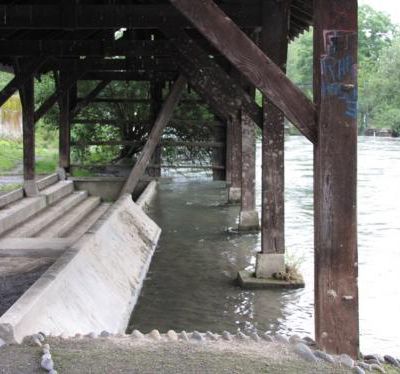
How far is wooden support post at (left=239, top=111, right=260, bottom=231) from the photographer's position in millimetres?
11008

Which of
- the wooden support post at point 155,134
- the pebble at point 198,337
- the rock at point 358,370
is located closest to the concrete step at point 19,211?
the wooden support post at point 155,134

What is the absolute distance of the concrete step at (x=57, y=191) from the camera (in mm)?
12766

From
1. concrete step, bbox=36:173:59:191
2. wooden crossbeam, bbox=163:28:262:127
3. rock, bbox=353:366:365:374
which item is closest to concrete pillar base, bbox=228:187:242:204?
concrete step, bbox=36:173:59:191

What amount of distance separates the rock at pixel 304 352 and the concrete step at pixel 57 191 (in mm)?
9234

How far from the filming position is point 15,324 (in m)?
4.00

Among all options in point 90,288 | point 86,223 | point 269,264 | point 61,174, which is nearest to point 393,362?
point 90,288

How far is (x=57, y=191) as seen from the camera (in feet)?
44.4

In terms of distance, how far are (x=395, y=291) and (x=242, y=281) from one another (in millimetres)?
1735

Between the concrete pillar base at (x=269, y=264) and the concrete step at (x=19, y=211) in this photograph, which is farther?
the concrete step at (x=19, y=211)

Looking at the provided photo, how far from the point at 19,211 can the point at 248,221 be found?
3806mm

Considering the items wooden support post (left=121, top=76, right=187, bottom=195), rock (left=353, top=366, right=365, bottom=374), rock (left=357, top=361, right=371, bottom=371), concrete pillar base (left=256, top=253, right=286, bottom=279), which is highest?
wooden support post (left=121, top=76, right=187, bottom=195)

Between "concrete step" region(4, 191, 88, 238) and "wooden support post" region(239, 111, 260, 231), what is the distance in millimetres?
3217

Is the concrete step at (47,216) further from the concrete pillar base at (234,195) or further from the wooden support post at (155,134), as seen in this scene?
the concrete pillar base at (234,195)

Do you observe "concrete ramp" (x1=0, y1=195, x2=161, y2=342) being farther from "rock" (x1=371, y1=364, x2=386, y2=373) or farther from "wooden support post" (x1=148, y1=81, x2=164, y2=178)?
"wooden support post" (x1=148, y1=81, x2=164, y2=178)
